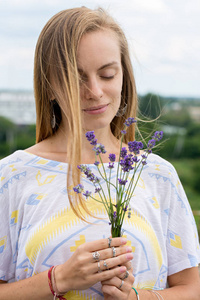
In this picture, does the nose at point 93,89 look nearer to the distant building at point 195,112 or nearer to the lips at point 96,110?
the lips at point 96,110

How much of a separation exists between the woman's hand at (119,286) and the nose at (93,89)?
2.50 ft

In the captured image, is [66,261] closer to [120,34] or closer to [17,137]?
[120,34]

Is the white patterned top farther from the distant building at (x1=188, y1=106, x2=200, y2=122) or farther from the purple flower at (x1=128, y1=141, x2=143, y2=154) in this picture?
the distant building at (x1=188, y1=106, x2=200, y2=122)

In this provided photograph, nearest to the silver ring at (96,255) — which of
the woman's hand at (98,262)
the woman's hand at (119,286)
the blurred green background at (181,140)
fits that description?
the woman's hand at (98,262)

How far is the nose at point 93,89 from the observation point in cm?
196

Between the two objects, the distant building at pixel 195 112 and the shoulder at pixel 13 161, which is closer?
the shoulder at pixel 13 161

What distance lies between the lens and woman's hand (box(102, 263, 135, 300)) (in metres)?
1.76

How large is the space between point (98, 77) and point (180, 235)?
90 cm

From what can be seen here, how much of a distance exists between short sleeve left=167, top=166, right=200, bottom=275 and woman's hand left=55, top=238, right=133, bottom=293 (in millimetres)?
470

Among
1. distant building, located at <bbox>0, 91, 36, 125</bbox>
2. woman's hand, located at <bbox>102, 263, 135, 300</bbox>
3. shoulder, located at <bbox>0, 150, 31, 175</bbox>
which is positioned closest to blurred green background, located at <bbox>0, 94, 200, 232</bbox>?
distant building, located at <bbox>0, 91, 36, 125</bbox>

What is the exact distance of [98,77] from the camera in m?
2.00

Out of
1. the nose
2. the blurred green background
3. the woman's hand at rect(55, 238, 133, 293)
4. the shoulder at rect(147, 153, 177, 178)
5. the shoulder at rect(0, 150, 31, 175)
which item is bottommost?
the blurred green background

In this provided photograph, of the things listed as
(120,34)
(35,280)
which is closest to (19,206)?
(35,280)

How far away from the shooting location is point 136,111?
240 centimetres
